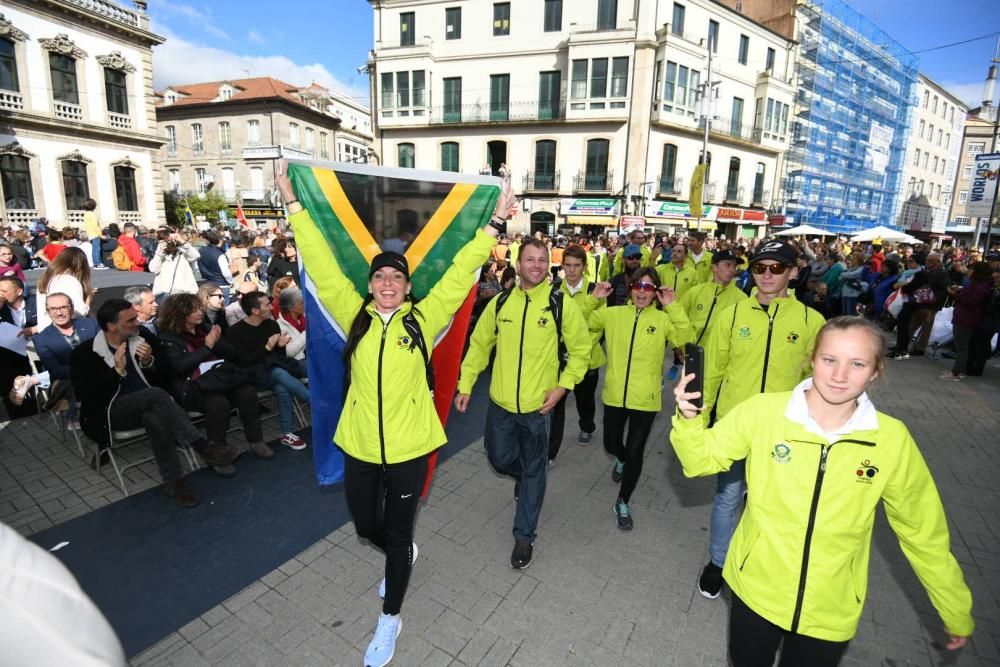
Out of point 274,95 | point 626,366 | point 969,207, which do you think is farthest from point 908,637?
point 274,95

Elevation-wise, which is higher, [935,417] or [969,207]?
[969,207]

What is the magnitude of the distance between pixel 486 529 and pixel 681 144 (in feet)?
102

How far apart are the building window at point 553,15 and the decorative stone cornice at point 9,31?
1013 inches

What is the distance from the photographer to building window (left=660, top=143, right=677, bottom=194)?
30239 millimetres

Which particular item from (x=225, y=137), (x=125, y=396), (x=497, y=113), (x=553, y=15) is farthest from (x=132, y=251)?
(x=225, y=137)

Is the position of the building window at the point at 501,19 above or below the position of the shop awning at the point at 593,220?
above

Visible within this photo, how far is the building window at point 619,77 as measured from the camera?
28188 millimetres

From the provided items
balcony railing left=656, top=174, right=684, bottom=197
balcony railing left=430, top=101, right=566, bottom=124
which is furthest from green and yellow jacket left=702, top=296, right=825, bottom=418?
balcony railing left=430, top=101, right=566, bottom=124

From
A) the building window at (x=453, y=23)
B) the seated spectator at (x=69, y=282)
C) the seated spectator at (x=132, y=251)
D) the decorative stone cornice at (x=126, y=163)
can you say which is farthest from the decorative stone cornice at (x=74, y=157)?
the seated spectator at (x=69, y=282)

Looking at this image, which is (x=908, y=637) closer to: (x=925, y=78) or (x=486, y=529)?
(x=486, y=529)

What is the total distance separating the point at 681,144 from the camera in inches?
1198

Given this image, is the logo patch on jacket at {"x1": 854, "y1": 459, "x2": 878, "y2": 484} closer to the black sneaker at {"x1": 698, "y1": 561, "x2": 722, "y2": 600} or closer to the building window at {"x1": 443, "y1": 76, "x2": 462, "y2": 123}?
the black sneaker at {"x1": 698, "y1": 561, "x2": 722, "y2": 600}

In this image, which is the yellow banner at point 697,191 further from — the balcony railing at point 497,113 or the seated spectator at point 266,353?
the seated spectator at point 266,353

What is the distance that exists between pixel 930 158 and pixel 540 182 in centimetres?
4717
